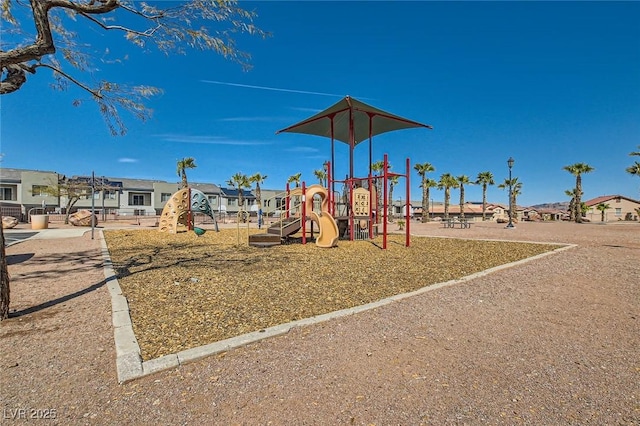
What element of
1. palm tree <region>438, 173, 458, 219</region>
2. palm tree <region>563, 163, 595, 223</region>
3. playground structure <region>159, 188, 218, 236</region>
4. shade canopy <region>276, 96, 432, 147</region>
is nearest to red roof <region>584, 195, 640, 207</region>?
palm tree <region>563, 163, 595, 223</region>

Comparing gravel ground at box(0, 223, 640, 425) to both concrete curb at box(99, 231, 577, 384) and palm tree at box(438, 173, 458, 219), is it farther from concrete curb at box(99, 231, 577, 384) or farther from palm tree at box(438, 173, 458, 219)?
palm tree at box(438, 173, 458, 219)

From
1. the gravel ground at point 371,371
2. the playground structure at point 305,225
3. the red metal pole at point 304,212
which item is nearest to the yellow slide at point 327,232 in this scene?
the playground structure at point 305,225

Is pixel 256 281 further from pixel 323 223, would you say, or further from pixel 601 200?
pixel 601 200

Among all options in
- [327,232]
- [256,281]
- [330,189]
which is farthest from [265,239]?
[256,281]

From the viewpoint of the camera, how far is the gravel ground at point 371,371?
6.93 ft

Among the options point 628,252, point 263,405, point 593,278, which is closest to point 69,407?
point 263,405

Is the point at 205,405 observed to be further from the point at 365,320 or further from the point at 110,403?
the point at 365,320

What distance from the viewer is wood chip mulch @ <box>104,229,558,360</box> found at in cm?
366

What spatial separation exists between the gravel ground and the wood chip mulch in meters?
0.50

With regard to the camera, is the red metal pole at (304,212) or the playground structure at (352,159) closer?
the red metal pole at (304,212)

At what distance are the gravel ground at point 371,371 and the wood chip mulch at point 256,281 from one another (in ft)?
1.65

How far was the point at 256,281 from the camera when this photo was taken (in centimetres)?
584

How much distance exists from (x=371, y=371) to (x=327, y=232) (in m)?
8.10

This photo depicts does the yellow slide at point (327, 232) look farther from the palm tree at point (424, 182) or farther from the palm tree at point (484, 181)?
the palm tree at point (484, 181)
